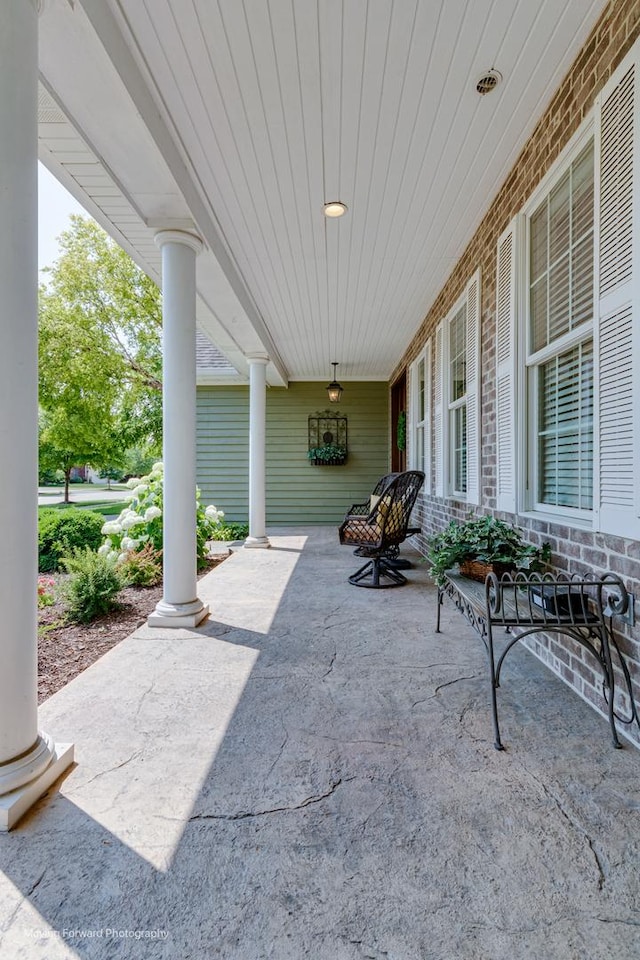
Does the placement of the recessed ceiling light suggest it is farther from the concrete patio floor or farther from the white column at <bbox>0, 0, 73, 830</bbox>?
the concrete patio floor

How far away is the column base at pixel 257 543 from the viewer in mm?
6522

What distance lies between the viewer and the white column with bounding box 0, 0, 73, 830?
1404 millimetres

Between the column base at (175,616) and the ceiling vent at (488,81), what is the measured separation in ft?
10.8

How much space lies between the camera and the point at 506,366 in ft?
10.0

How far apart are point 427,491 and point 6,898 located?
5114 mm

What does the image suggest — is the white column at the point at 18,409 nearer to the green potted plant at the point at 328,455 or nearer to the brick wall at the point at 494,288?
the brick wall at the point at 494,288

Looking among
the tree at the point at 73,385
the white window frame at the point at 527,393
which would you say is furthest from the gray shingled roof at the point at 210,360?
the white window frame at the point at 527,393

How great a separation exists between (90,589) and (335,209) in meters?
3.16

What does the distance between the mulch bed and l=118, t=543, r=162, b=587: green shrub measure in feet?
0.57

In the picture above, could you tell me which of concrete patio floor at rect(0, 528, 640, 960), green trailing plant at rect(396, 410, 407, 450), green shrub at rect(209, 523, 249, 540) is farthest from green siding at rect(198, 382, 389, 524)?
concrete patio floor at rect(0, 528, 640, 960)

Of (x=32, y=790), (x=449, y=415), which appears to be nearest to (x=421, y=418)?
(x=449, y=415)

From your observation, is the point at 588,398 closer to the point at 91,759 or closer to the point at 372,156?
the point at 372,156

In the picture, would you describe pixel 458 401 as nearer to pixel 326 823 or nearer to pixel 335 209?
pixel 335 209

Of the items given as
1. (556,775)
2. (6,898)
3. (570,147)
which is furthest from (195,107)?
(556,775)
